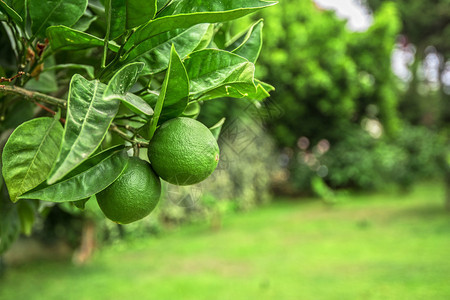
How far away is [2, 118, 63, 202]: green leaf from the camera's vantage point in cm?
51

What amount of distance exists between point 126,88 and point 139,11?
0.27ft

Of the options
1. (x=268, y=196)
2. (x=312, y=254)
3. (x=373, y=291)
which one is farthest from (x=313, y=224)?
(x=373, y=291)

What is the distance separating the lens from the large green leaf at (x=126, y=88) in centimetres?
43

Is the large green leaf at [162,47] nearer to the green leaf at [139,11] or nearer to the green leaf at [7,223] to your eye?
the green leaf at [139,11]

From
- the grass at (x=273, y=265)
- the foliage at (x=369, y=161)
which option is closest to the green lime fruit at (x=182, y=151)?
the grass at (x=273, y=265)

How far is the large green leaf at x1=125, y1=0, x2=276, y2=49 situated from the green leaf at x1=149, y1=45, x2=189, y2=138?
1.5 inches

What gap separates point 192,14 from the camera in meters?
0.45

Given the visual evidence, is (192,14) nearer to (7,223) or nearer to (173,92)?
(173,92)

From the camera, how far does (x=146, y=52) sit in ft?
1.75

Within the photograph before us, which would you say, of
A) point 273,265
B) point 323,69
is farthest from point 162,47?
point 323,69

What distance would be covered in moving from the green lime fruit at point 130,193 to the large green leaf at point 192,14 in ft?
0.46

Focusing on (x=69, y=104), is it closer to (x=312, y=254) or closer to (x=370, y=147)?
(x=312, y=254)

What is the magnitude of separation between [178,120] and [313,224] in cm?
567

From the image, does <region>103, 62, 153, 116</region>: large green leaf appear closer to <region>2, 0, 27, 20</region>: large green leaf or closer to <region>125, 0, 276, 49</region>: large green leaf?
<region>125, 0, 276, 49</region>: large green leaf
